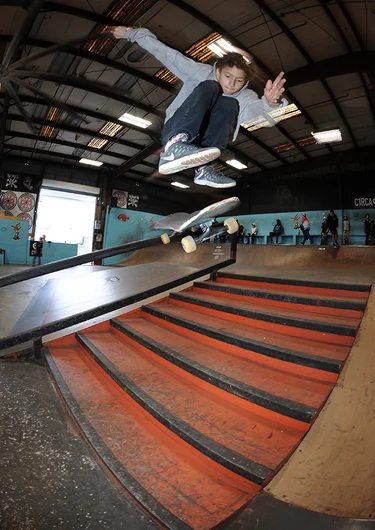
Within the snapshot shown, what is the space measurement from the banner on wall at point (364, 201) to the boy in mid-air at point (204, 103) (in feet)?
43.2

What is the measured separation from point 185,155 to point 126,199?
15391 millimetres

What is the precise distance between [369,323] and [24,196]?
15780mm

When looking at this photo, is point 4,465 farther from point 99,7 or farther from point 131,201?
point 131,201

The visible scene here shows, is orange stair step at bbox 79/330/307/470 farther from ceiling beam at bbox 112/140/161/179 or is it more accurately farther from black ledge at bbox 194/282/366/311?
ceiling beam at bbox 112/140/161/179

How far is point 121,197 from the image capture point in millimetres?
16047

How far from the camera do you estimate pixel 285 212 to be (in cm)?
1454

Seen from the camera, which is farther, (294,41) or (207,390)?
(294,41)

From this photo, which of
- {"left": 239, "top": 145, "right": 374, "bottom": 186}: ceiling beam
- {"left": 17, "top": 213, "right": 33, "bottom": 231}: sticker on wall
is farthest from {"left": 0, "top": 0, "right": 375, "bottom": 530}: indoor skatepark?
{"left": 17, "top": 213, "right": 33, "bottom": 231}: sticker on wall

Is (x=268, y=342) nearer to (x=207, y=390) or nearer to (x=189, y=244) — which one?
(x=207, y=390)

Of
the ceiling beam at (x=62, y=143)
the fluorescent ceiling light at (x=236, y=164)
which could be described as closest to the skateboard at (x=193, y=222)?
the fluorescent ceiling light at (x=236, y=164)

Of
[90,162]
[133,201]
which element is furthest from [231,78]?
[133,201]

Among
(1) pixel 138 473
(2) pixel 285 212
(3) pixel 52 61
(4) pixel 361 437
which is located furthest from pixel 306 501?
(2) pixel 285 212

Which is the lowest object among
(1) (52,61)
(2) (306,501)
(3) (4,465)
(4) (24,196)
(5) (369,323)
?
(3) (4,465)

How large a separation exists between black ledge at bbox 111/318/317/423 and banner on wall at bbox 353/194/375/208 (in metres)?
13.6
